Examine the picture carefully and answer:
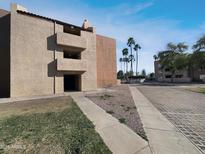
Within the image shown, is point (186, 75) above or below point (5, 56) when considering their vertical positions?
Result: below

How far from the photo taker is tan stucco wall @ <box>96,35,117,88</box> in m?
26.4

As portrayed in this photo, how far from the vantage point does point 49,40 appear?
17.0 metres

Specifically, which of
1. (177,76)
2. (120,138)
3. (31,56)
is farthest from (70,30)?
(177,76)

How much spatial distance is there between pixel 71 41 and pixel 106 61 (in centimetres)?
1032

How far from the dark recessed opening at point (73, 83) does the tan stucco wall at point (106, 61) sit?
16.9 ft

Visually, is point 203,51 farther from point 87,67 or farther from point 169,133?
point 169,133

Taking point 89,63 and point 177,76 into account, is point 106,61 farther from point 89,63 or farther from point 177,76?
point 177,76

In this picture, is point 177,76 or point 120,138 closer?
point 120,138

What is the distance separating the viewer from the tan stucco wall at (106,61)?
26.4m

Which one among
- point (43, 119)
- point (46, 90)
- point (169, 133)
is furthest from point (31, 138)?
point (46, 90)

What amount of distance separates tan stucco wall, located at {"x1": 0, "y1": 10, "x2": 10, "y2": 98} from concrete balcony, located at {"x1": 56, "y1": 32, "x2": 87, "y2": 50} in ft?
16.8

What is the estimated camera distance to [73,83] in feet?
74.6

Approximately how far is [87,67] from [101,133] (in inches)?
651

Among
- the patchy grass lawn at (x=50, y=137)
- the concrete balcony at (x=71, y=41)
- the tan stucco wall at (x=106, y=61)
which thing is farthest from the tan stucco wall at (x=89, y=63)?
the patchy grass lawn at (x=50, y=137)
